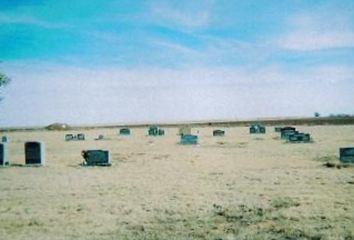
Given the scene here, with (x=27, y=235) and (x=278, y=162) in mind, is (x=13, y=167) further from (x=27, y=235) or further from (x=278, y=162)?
(x=27, y=235)

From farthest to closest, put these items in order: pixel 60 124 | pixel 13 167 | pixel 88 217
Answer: pixel 60 124
pixel 13 167
pixel 88 217

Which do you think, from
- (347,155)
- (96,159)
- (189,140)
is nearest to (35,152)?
(96,159)

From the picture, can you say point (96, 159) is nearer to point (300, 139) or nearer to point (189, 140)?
point (189, 140)

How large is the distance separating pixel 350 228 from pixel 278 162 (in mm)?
16794

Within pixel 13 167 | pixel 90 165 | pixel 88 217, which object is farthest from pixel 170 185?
pixel 13 167

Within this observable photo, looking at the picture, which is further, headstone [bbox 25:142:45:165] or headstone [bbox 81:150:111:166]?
headstone [bbox 25:142:45:165]

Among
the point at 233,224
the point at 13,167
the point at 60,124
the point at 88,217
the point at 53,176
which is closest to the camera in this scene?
the point at 233,224

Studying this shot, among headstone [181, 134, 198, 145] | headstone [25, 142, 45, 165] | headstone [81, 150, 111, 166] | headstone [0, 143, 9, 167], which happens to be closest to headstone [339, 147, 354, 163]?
headstone [81, 150, 111, 166]

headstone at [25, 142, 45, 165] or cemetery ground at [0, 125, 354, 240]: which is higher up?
headstone at [25, 142, 45, 165]

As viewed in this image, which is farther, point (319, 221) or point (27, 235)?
point (319, 221)

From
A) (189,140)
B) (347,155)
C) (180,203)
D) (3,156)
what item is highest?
(3,156)

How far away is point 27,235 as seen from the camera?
11.5 metres

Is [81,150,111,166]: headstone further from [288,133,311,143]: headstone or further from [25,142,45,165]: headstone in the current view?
[288,133,311,143]: headstone

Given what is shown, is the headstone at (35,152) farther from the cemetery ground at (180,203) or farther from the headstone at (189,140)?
the headstone at (189,140)
